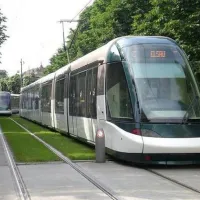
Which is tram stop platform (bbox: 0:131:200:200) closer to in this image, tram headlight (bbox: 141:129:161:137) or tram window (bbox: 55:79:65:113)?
tram headlight (bbox: 141:129:161:137)

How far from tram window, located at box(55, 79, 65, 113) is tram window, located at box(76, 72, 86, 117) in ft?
12.4

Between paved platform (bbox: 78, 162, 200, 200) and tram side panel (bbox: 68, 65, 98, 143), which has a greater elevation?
tram side panel (bbox: 68, 65, 98, 143)

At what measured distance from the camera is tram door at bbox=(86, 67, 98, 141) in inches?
599

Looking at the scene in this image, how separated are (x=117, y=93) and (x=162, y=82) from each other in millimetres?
1200

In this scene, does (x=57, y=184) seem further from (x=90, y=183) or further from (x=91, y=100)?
(x=91, y=100)

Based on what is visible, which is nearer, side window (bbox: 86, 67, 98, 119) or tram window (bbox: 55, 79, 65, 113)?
side window (bbox: 86, 67, 98, 119)

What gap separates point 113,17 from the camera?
39844 millimetres

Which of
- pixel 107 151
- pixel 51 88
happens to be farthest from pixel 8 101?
pixel 107 151

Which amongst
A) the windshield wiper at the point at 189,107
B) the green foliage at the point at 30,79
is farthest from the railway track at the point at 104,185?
the green foliage at the point at 30,79

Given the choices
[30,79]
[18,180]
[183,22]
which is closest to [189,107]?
[18,180]

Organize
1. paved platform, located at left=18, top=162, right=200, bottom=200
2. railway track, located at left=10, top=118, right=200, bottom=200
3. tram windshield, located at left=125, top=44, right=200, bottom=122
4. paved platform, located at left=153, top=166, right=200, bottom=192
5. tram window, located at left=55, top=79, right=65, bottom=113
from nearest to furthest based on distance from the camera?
paved platform, located at left=18, top=162, right=200, bottom=200, railway track, located at left=10, top=118, right=200, bottom=200, paved platform, located at left=153, top=166, right=200, bottom=192, tram windshield, located at left=125, top=44, right=200, bottom=122, tram window, located at left=55, top=79, right=65, bottom=113

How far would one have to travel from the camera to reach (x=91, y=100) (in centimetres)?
1570

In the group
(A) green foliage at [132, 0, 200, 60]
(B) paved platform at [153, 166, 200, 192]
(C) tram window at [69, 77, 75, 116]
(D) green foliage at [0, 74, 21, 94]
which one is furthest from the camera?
(D) green foliage at [0, 74, 21, 94]

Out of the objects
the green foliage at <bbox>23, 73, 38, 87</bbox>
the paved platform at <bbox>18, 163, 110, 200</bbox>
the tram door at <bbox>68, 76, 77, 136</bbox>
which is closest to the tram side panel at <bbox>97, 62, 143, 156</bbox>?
the paved platform at <bbox>18, 163, 110, 200</bbox>
